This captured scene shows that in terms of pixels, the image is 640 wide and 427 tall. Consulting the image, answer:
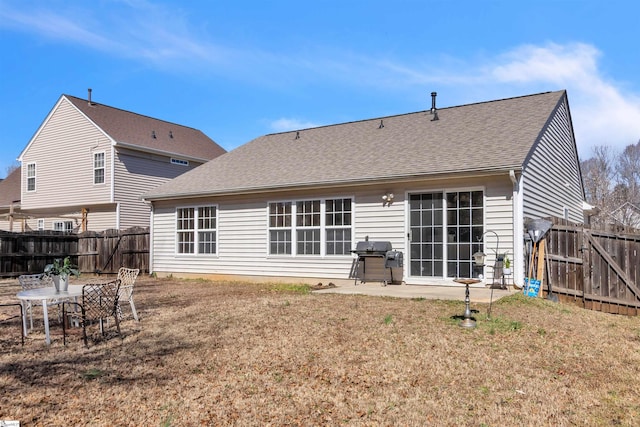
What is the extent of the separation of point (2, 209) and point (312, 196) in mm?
21328

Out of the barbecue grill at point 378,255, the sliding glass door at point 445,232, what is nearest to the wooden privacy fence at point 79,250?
the barbecue grill at point 378,255

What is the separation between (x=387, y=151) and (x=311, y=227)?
2953 millimetres

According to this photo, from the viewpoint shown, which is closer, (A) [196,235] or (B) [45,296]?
(B) [45,296]

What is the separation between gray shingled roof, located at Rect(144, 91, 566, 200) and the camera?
10.9 meters

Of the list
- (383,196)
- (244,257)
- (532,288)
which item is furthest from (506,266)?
(244,257)

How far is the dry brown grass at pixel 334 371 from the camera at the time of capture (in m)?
3.79

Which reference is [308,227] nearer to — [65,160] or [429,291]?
[429,291]

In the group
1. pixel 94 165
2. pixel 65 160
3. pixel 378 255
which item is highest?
pixel 65 160

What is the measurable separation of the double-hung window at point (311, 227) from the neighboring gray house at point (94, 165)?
1006cm

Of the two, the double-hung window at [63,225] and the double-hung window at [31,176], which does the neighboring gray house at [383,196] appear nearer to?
the double-hung window at [63,225]

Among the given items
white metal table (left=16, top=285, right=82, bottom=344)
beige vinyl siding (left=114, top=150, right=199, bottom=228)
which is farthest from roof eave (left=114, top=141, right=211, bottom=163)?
white metal table (left=16, top=285, right=82, bottom=344)

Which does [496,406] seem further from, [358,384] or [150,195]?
[150,195]

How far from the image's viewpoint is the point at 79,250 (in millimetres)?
18578

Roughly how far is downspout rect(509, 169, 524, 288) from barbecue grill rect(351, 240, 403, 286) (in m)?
2.54
